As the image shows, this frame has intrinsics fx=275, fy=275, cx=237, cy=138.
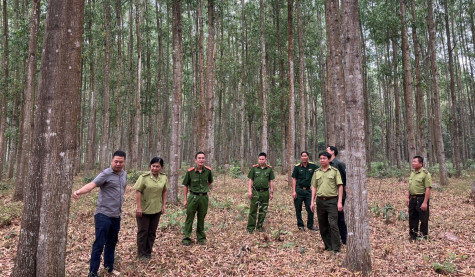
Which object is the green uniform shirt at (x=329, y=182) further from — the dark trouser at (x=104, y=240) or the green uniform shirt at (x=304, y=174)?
the dark trouser at (x=104, y=240)

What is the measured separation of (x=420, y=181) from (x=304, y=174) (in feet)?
7.84

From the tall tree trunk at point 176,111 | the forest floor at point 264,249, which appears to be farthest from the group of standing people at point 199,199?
the tall tree trunk at point 176,111

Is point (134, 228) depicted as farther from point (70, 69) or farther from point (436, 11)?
point (436, 11)

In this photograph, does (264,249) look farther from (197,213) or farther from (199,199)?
(199,199)

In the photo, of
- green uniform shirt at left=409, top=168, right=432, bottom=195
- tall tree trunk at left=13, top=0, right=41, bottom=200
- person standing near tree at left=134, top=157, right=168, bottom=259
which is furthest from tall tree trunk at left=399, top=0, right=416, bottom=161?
tall tree trunk at left=13, top=0, right=41, bottom=200

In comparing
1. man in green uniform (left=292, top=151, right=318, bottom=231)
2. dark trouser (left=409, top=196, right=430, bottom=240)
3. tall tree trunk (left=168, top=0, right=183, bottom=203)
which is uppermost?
tall tree trunk (left=168, top=0, right=183, bottom=203)

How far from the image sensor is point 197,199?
5633 millimetres

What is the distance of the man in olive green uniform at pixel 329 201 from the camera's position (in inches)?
202

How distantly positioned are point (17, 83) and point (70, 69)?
12.8 meters

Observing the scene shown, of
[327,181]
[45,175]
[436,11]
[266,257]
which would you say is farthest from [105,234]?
[436,11]

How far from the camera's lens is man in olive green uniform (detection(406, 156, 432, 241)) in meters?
5.65

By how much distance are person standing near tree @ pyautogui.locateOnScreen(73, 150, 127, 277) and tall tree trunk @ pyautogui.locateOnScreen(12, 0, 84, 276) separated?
0.69 m

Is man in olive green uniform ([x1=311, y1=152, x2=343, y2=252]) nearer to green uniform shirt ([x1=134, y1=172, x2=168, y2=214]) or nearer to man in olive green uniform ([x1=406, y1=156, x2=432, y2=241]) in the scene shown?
man in olive green uniform ([x1=406, y1=156, x2=432, y2=241])

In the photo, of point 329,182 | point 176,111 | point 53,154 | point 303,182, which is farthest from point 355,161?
point 176,111
